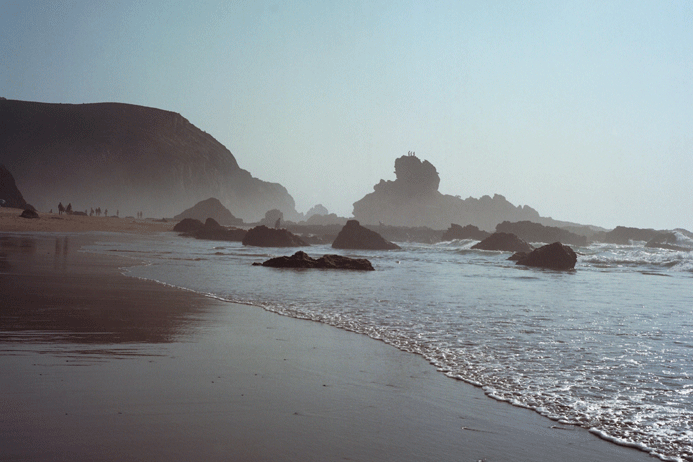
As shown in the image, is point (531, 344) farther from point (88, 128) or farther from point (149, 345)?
point (88, 128)

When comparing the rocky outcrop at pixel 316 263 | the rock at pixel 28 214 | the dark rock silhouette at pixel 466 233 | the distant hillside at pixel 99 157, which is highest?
the distant hillside at pixel 99 157

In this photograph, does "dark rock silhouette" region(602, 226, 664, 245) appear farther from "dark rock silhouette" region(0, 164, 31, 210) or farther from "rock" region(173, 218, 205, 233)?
"dark rock silhouette" region(0, 164, 31, 210)

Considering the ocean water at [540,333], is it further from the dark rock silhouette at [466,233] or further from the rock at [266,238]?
the dark rock silhouette at [466,233]

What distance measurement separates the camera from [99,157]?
16812cm

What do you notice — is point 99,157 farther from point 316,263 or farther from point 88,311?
point 88,311

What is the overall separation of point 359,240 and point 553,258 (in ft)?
83.9

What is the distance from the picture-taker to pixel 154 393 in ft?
15.6

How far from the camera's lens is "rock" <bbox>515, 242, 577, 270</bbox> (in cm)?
3152

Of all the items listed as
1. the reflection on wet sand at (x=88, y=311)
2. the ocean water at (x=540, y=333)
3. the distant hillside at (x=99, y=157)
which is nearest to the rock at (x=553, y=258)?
the ocean water at (x=540, y=333)

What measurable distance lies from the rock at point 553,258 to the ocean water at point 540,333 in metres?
12.2

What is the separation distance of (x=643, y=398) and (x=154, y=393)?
5069 millimetres

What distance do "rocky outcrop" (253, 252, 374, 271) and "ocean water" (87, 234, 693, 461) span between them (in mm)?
3978

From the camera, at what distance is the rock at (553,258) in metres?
31.5

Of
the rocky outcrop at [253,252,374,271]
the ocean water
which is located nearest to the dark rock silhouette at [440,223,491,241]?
the rocky outcrop at [253,252,374,271]
